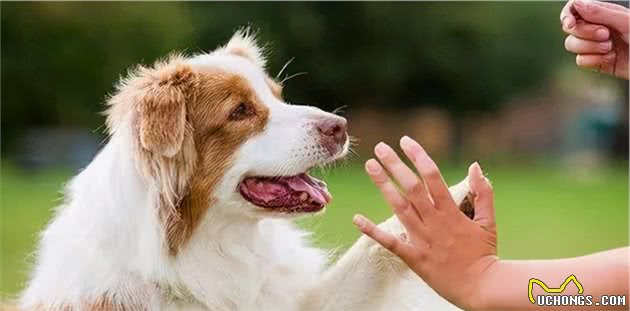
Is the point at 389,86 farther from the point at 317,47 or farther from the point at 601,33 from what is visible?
the point at 601,33

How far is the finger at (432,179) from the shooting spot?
3.12 meters

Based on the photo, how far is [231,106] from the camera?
416 centimetres

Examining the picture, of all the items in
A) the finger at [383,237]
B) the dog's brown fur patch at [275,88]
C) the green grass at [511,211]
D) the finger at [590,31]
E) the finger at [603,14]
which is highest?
the green grass at [511,211]

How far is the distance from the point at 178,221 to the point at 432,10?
32.7m

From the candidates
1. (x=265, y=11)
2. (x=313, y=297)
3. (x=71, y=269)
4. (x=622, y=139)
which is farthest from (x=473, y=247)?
(x=622, y=139)

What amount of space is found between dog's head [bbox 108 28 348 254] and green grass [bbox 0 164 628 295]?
657mm

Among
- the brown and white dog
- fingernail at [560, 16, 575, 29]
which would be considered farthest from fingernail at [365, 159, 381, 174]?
fingernail at [560, 16, 575, 29]

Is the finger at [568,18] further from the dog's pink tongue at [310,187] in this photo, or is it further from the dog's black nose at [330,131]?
the dog's pink tongue at [310,187]

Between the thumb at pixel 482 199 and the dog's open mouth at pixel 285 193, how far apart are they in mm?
898

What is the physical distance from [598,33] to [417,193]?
105 centimetres

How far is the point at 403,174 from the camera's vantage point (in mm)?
3143

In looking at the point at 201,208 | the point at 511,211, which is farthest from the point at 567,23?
the point at 511,211

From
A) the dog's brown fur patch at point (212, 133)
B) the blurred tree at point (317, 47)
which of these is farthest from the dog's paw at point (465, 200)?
the blurred tree at point (317, 47)

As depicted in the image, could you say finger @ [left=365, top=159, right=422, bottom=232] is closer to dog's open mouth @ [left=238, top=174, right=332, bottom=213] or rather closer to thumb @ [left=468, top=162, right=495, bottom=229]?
thumb @ [left=468, top=162, right=495, bottom=229]
